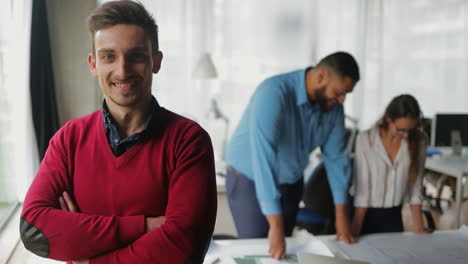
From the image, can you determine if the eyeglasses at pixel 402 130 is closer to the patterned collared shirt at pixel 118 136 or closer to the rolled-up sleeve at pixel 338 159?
the rolled-up sleeve at pixel 338 159

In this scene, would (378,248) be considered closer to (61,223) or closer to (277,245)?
(277,245)

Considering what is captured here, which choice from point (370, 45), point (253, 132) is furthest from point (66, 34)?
point (370, 45)

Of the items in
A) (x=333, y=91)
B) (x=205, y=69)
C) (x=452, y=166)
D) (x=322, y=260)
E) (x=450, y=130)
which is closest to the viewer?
(x=322, y=260)

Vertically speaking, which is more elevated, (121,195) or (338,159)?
(121,195)

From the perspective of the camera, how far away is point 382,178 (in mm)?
1160

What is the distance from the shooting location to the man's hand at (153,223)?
0.53 m

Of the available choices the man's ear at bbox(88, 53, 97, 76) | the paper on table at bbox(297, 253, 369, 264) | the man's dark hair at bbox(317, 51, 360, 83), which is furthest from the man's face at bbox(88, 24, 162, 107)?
the man's dark hair at bbox(317, 51, 360, 83)

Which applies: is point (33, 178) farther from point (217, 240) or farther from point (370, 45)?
point (370, 45)

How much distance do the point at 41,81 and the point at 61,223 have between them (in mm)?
190

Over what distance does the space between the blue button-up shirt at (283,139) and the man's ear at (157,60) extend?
0.53 m

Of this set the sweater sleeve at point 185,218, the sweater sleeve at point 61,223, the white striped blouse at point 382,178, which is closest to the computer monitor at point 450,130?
the white striped blouse at point 382,178

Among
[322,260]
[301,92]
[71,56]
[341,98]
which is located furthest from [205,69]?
[71,56]

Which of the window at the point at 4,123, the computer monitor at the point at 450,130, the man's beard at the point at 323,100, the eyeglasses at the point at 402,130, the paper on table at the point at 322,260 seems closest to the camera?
the window at the point at 4,123

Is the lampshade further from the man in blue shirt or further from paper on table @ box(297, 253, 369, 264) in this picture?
paper on table @ box(297, 253, 369, 264)
